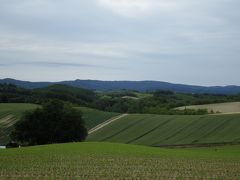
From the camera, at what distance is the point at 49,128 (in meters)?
82.2

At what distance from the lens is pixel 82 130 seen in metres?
83.1

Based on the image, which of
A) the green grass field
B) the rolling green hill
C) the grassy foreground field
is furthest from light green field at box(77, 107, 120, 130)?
the grassy foreground field

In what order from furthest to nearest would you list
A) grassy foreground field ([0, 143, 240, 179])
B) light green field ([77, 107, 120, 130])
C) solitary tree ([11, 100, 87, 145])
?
light green field ([77, 107, 120, 130]), solitary tree ([11, 100, 87, 145]), grassy foreground field ([0, 143, 240, 179])

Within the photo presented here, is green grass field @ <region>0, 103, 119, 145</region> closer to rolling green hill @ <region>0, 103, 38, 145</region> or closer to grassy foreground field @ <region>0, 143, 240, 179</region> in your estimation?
rolling green hill @ <region>0, 103, 38, 145</region>

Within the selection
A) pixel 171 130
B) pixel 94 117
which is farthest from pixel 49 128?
pixel 94 117

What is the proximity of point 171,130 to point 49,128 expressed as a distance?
2175cm

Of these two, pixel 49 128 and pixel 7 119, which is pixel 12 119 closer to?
pixel 7 119

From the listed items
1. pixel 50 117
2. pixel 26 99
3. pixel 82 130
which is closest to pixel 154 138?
pixel 82 130

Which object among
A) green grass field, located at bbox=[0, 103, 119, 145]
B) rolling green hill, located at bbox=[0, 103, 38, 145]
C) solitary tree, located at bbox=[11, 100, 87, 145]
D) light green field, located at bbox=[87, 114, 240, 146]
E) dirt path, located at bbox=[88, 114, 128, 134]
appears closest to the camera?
light green field, located at bbox=[87, 114, 240, 146]

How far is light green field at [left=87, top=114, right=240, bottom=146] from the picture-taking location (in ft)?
248

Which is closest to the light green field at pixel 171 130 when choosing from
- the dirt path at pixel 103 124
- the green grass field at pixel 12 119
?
the dirt path at pixel 103 124

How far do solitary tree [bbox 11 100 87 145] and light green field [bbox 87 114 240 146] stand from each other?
6.31 metres

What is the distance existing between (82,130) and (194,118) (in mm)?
23506

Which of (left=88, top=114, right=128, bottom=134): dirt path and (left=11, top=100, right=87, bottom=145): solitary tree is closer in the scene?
(left=11, top=100, right=87, bottom=145): solitary tree
